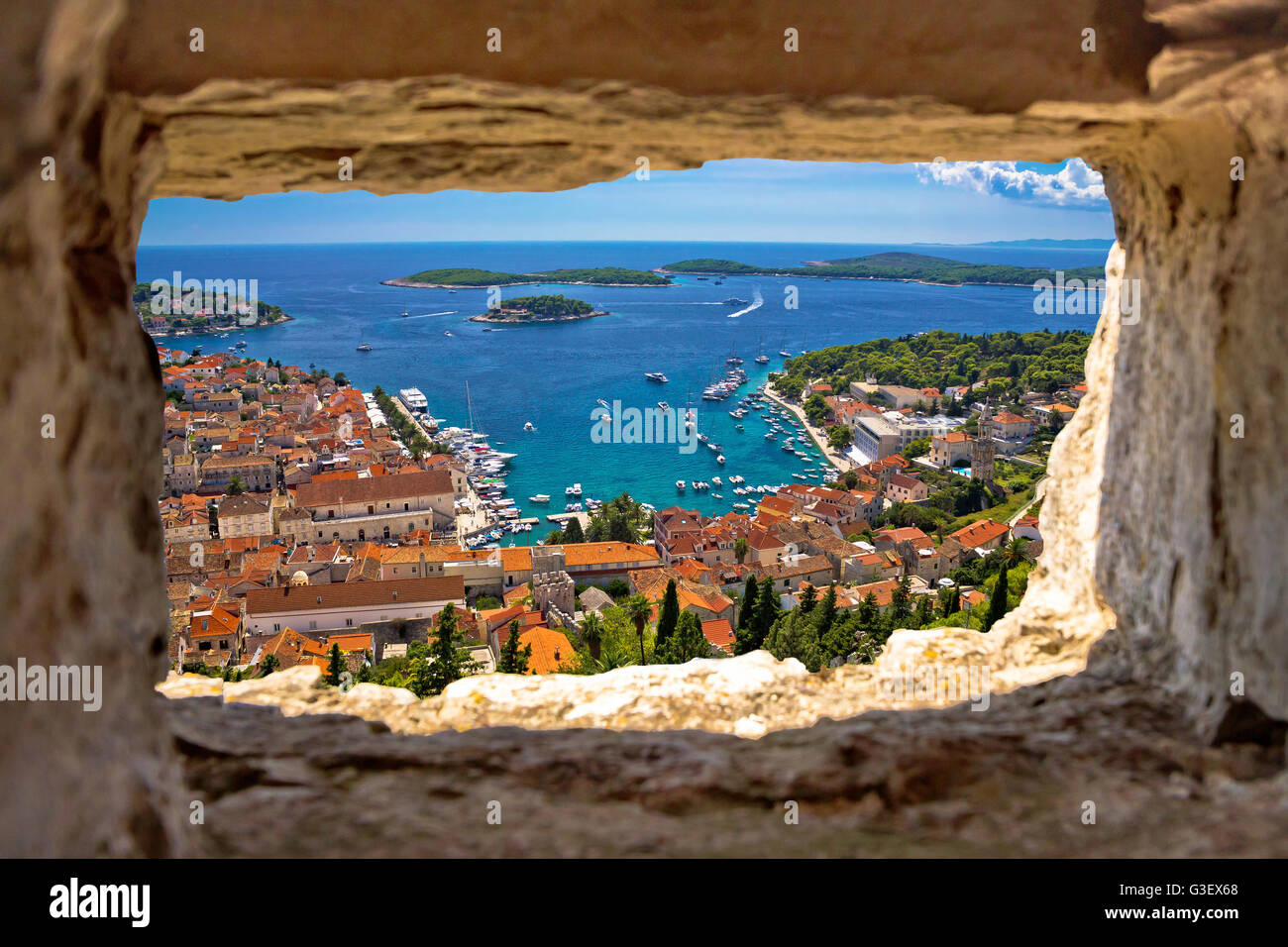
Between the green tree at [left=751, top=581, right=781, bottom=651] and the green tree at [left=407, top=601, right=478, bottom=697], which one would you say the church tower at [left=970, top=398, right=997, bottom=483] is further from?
the green tree at [left=407, top=601, right=478, bottom=697]

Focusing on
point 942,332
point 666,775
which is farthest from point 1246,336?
point 942,332

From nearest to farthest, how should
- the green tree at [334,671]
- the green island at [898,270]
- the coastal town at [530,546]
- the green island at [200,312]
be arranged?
the green tree at [334,671]
the coastal town at [530,546]
the green island at [200,312]
the green island at [898,270]

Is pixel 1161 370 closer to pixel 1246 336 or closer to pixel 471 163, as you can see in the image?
pixel 1246 336

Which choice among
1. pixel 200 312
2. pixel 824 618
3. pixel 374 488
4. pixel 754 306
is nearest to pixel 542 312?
pixel 754 306

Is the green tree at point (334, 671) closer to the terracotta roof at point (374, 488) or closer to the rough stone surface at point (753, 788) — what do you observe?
the rough stone surface at point (753, 788)

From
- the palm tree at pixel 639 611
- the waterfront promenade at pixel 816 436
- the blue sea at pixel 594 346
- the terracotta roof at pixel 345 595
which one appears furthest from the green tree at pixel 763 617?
the waterfront promenade at pixel 816 436

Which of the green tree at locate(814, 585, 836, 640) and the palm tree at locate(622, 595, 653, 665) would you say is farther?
the palm tree at locate(622, 595, 653, 665)

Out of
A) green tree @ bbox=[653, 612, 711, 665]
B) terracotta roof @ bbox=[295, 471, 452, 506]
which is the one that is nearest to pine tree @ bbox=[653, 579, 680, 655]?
green tree @ bbox=[653, 612, 711, 665]
